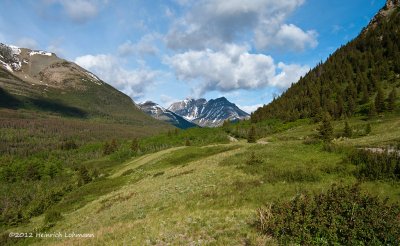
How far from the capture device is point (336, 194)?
1448 centimetres

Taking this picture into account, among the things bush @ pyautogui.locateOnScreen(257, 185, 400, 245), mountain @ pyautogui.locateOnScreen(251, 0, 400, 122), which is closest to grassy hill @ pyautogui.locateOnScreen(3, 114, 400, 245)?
bush @ pyautogui.locateOnScreen(257, 185, 400, 245)

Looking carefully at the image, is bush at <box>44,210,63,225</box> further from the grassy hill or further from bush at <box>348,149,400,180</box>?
bush at <box>348,149,400,180</box>

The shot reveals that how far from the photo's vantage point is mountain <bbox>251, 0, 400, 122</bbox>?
393 ft

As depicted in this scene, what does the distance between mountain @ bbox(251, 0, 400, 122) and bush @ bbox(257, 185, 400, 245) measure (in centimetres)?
9705

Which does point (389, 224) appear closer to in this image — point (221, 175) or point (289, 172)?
point (289, 172)

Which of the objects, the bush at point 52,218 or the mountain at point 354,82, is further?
the mountain at point 354,82

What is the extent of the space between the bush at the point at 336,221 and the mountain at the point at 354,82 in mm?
97053

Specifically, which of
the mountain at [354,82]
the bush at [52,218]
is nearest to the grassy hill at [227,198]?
the bush at [52,218]

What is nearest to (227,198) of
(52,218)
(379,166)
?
(379,166)

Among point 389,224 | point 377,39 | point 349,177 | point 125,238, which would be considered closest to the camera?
point 389,224

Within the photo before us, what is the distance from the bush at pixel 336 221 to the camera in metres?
11.9

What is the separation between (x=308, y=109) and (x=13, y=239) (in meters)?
142

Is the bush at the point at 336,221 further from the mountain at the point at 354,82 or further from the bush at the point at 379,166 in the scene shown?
the mountain at the point at 354,82

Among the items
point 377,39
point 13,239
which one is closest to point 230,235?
point 13,239
